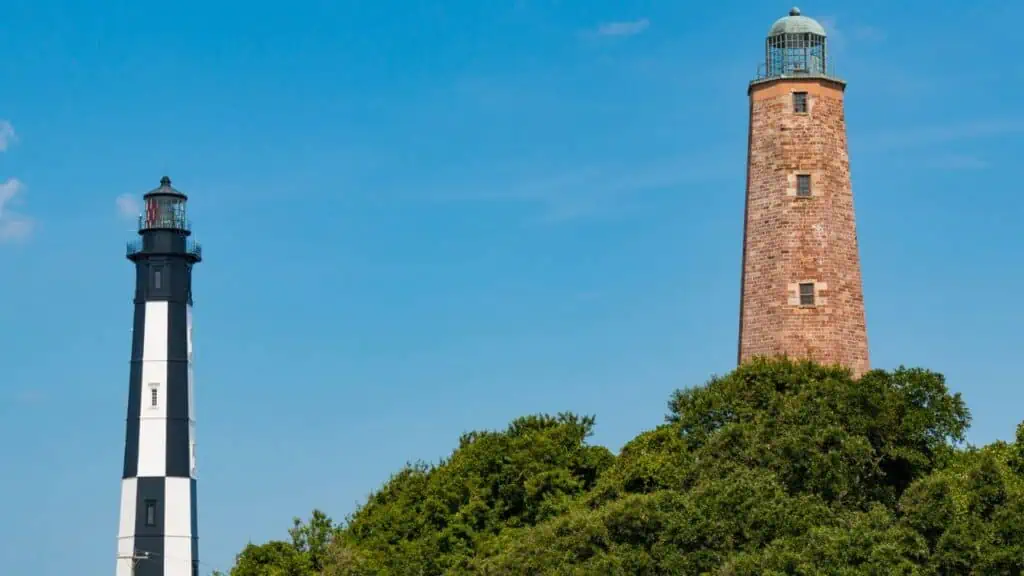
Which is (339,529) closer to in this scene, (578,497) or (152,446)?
(578,497)

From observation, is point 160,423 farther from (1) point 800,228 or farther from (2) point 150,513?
(1) point 800,228

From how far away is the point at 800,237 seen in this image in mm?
60562

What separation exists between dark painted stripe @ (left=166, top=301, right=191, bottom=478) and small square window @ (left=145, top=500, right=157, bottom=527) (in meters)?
1.32

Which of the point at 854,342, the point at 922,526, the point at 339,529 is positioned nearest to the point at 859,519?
the point at 922,526

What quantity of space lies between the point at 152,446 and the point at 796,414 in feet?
106

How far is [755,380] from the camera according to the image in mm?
55500

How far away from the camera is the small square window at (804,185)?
60812 millimetres

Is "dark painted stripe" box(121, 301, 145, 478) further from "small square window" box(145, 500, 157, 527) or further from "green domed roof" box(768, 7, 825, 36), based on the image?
"green domed roof" box(768, 7, 825, 36)

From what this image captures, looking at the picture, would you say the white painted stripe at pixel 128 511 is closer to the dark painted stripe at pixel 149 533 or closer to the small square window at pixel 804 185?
the dark painted stripe at pixel 149 533

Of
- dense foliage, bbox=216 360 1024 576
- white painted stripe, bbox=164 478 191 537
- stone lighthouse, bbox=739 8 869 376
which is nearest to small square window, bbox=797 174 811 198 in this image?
stone lighthouse, bbox=739 8 869 376

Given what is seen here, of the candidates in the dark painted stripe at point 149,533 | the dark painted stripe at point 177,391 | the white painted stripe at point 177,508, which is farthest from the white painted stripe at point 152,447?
the white painted stripe at point 177,508

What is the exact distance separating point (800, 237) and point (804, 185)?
70.1 inches

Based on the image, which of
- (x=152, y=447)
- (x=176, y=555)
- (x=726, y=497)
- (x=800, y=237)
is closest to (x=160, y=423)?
(x=152, y=447)

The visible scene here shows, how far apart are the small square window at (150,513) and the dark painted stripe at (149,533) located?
48 mm
